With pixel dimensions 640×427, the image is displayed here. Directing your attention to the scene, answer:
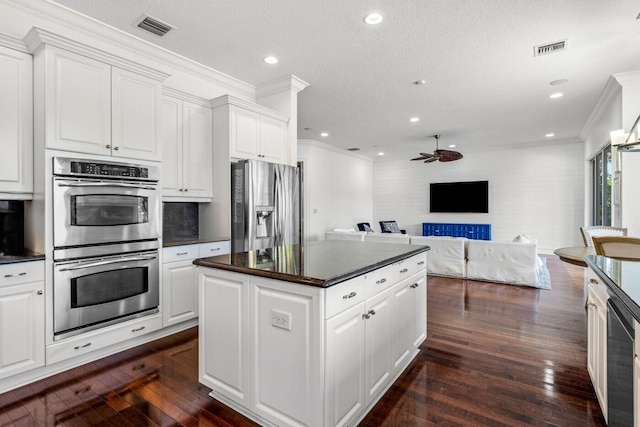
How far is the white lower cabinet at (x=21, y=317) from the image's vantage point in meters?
2.18

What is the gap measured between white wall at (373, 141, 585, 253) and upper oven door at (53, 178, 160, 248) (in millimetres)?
8428

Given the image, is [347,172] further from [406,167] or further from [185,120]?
[185,120]

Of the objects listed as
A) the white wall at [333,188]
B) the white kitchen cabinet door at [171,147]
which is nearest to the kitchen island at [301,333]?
the white kitchen cabinet door at [171,147]

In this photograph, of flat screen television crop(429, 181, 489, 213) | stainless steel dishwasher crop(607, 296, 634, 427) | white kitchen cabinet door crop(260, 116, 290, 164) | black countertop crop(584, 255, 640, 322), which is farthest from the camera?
flat screen television crop(429, 181, 489, 213)

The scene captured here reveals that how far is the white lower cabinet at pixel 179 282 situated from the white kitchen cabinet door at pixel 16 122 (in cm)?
116

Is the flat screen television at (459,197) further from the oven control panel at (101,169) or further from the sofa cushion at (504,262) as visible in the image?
the oven control panel at (101,169)

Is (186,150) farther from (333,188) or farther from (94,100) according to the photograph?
(333,188)

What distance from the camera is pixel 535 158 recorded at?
838 centimetres

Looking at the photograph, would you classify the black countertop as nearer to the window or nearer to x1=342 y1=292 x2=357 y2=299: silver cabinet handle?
x1=342 y1=292 x2=357 y2=299: silver cabinet handle

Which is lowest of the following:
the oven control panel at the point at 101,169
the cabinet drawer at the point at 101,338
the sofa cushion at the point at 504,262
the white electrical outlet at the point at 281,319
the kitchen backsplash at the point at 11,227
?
the cabinet drawer at the point at 101,338

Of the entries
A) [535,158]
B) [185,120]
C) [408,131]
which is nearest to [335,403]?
[185,120]

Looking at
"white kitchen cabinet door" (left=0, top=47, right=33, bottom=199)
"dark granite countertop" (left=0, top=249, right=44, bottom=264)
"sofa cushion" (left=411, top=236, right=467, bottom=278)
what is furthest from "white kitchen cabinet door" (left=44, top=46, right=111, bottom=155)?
"sofa cushion" (left=411, top=236, right=467, bottom=278)

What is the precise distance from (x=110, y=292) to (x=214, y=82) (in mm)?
2567

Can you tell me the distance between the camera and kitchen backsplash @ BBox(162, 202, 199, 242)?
3.65 meters
